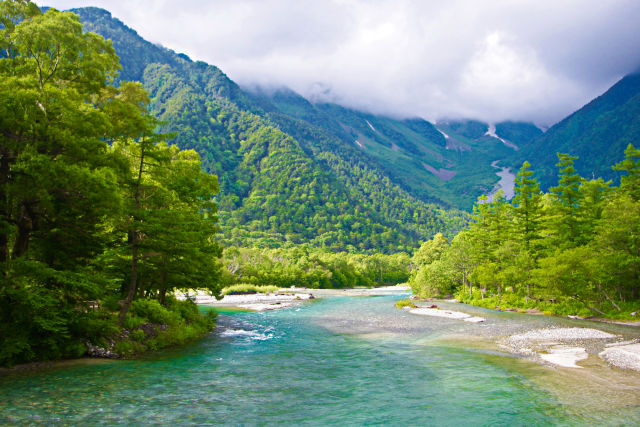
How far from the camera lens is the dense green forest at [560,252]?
35562 millimetres

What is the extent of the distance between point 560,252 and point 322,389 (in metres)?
39.0

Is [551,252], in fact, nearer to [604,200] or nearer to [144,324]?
[604,200]

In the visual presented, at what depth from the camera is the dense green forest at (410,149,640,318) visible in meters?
35.6

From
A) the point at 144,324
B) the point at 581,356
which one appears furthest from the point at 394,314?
the point at 144,324

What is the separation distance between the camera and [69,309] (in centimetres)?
1809

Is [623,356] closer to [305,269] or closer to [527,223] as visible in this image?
[527,223]

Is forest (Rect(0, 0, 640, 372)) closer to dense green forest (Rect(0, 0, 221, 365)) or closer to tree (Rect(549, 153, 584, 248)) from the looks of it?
dense green forest (Rect(0, 0, 221, 365))

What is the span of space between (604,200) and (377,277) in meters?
111

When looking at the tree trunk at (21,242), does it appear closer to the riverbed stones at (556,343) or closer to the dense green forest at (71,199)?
the dense green forest at (71,199)

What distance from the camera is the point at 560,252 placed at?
43.6 meters

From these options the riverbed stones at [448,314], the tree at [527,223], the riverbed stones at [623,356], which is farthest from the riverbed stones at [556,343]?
the tree at [527,223]

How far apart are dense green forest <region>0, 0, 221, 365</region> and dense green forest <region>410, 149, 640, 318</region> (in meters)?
36.8

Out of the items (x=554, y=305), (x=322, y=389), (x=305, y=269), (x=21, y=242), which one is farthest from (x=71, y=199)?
(x=305, y=269)

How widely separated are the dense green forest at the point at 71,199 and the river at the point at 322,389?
2.31m
